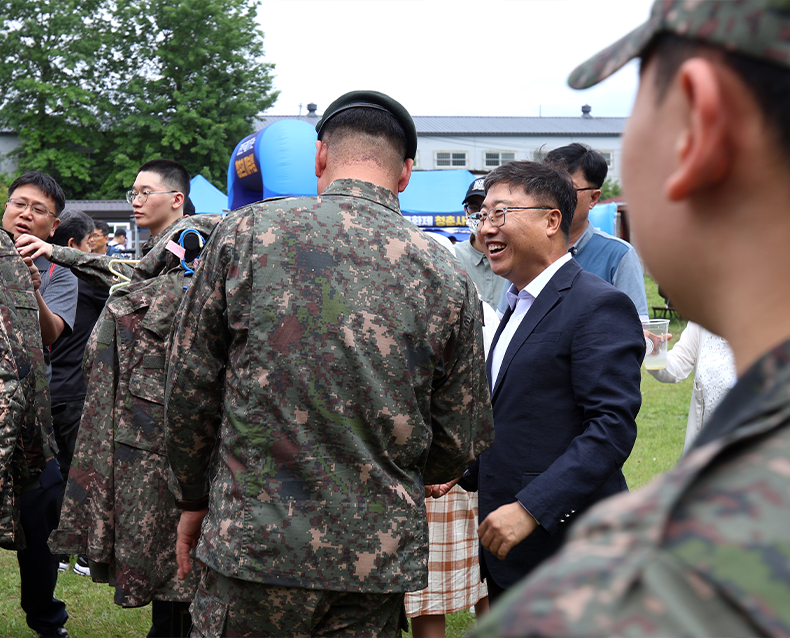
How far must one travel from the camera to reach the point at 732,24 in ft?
1.74

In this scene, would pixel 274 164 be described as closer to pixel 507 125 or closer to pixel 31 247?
pixel 31 247

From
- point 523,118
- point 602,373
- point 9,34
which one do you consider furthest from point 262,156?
point 523,118

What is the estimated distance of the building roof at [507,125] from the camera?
41.7 metres

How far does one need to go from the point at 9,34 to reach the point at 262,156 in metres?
27.9

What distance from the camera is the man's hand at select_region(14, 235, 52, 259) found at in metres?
3.29

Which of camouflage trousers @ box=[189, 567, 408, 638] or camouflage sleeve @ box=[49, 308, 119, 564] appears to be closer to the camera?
camouflage trousers @ box=[189, 567, 408, 638]

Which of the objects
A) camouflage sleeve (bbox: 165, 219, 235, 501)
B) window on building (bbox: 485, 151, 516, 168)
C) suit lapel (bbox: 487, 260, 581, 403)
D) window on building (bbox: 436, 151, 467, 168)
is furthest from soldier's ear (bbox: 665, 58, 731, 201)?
window on building (bbox: 485, 151, 516, 168)

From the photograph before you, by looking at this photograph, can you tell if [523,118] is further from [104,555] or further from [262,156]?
[104,555]

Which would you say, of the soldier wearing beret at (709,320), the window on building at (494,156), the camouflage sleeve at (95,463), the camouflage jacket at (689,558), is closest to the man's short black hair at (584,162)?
the camouflage sleeve at (95,463)

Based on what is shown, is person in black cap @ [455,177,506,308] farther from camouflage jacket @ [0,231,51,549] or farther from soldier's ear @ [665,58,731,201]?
soldier's ear @ [665,58,731,201]

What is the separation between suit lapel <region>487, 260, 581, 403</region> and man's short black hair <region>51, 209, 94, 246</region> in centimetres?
385

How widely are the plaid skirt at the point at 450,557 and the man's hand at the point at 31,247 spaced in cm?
219

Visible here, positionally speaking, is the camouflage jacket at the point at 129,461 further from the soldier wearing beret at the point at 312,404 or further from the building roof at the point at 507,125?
the building roof at the point at 507,125

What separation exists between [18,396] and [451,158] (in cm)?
3983
